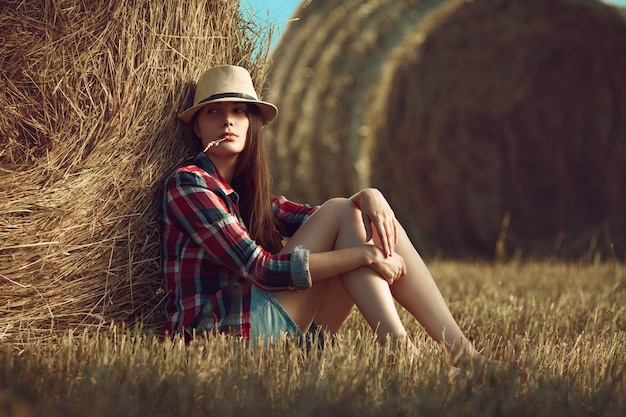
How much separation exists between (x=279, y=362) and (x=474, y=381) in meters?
0.52

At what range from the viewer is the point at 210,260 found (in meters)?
3.07

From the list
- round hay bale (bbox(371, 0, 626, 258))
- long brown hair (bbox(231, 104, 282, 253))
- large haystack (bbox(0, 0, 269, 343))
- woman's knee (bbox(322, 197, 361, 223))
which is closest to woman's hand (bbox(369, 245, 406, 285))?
woman's knee (bbox(322, 197, 361, 223))

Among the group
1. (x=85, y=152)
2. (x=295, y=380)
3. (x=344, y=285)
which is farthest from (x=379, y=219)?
(x=85, y=152)

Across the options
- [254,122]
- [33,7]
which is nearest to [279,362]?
[254,122]

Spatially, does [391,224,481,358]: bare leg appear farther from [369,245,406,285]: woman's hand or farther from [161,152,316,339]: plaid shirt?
[161,152,316,339]: plaid shirt

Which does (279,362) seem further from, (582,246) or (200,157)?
(582,246)

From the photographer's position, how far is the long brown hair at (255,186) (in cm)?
324

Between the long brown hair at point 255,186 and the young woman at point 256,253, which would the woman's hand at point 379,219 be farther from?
the long brown hair at point 255,186

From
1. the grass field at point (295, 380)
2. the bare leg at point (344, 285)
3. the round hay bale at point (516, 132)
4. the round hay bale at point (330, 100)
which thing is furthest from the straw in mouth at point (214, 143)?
the round hay bale at point (516, 132)

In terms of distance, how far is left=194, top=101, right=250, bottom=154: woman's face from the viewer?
3156 mm

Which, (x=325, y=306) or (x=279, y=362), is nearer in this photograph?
(x=279, y=362)

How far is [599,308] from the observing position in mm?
4051

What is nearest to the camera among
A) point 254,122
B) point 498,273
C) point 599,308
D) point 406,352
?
point 406,352

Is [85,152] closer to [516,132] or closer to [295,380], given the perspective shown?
[295,380]
